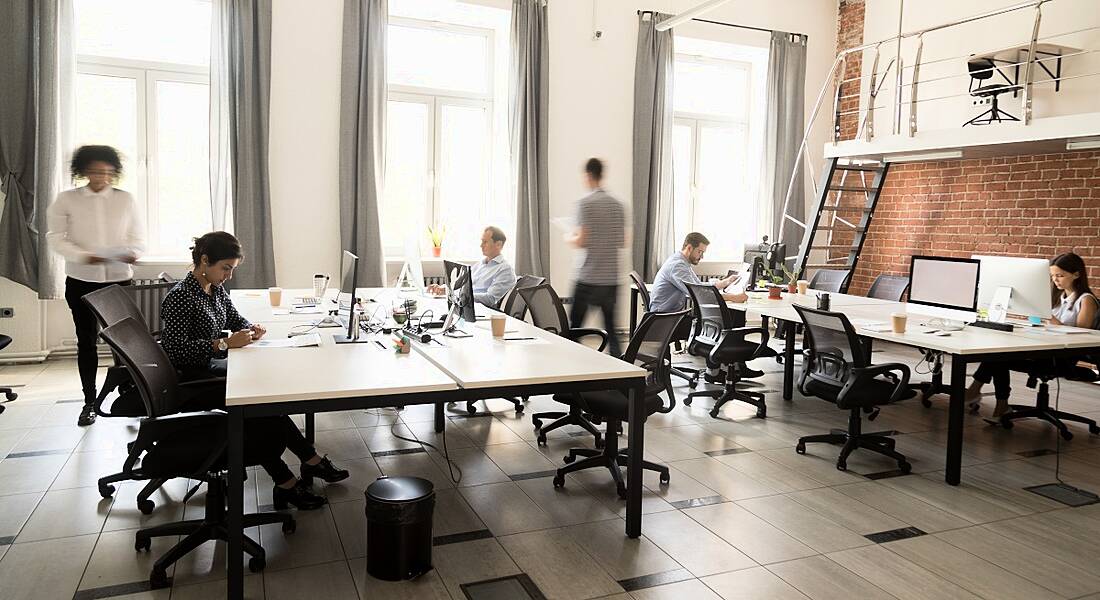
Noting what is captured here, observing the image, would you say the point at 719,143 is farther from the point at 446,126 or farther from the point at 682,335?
the point at 682,335

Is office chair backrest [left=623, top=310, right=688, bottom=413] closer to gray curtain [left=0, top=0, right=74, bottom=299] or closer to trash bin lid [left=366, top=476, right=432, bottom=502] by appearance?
trash bin lid [left=366, top=476, right=432, bottom=502]

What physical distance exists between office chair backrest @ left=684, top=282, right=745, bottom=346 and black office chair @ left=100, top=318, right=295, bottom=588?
3202 millimetres

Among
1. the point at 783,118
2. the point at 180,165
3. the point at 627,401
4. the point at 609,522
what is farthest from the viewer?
the point at 783,118

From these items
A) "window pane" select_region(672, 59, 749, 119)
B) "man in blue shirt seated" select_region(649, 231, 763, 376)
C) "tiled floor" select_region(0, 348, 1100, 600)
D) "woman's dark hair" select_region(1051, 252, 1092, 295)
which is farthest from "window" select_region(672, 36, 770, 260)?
"tiled floor" select_region(0, 348, 1100, 600)

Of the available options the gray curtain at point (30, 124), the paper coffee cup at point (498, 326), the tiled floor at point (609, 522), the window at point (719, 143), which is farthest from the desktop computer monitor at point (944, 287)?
the gray curtain at point (30, 124)

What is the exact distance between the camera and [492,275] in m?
5.88

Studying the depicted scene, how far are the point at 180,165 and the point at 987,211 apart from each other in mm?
7416

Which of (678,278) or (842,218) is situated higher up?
(842,218)

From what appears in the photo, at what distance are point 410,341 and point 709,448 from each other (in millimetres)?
1870

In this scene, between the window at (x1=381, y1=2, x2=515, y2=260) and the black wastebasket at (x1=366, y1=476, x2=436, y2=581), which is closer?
the black wastebasket at (x1=366, y1=476, x2=436, y2=581)

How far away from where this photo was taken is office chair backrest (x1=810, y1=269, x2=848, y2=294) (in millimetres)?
7227

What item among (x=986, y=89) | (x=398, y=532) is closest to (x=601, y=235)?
(x=398, y=532)

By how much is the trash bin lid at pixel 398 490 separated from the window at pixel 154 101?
4.85 m

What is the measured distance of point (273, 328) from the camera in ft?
13.4
